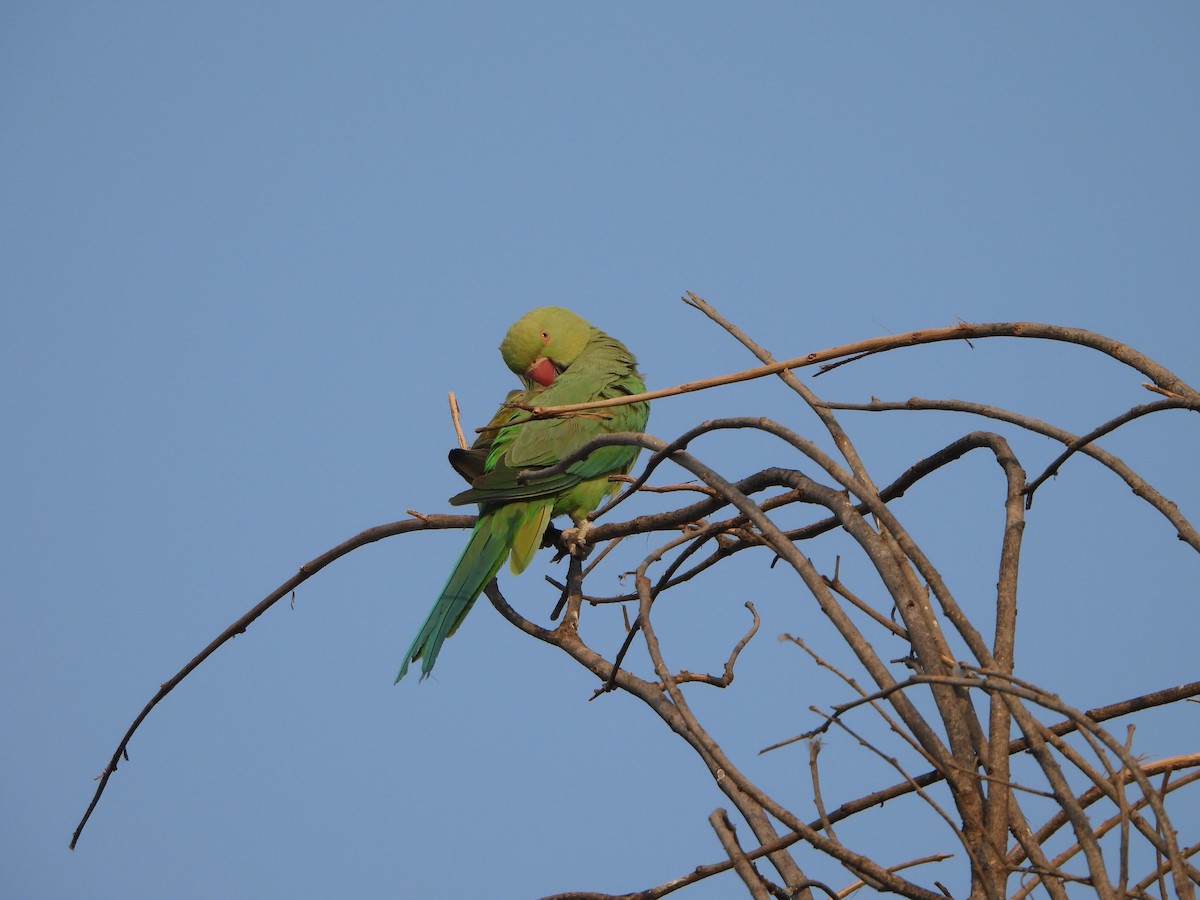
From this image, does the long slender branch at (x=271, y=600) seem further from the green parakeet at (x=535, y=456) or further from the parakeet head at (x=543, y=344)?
the parakeet head at (x=543, y=344)

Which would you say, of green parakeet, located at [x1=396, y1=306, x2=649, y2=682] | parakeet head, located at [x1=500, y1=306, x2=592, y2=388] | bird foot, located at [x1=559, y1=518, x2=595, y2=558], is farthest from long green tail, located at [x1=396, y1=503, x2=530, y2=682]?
parakeet head, located at [x1=500, y1=306, x2=592, y2=388]

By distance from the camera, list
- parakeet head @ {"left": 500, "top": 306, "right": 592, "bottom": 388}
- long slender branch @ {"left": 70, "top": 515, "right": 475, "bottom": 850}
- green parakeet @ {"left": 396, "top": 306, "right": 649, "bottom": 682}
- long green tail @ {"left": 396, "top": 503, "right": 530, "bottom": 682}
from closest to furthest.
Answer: long slender branch @ {"left": 70, "top": 515, "right": 475, "bottom": 850} < long green tail @ {"left": 396, "top": 503, "right": 530, "bottom": 682} < green parakeet @ {"left": 396, "top": 306, "right": 649, "bottom": 682} < parakeet head @ {"left": 500, "top": 306, "right": 592, "bottom": 388}

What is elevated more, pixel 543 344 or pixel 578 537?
pixel 543 344

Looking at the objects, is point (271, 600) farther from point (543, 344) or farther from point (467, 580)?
point (543, 344)

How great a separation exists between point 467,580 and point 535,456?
0.81m

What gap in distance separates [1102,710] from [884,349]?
0.62 metres

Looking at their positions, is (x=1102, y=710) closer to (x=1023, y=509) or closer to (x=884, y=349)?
(x=1023, y=509)

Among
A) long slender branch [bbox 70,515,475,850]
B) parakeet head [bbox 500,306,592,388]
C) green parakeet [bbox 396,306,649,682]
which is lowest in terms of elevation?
long slender branch [bbox 70,515,475,850]

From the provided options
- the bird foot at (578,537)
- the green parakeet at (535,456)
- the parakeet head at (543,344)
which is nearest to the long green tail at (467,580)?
the green parakeet at (535,456)

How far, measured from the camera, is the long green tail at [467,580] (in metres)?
3.29

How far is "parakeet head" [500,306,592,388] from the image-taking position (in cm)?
532

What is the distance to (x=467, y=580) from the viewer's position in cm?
351

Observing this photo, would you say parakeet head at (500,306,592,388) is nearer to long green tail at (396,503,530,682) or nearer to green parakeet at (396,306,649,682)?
green parakeet at (396,306,649,682)

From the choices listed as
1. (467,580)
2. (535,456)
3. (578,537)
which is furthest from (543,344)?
(578,537)
